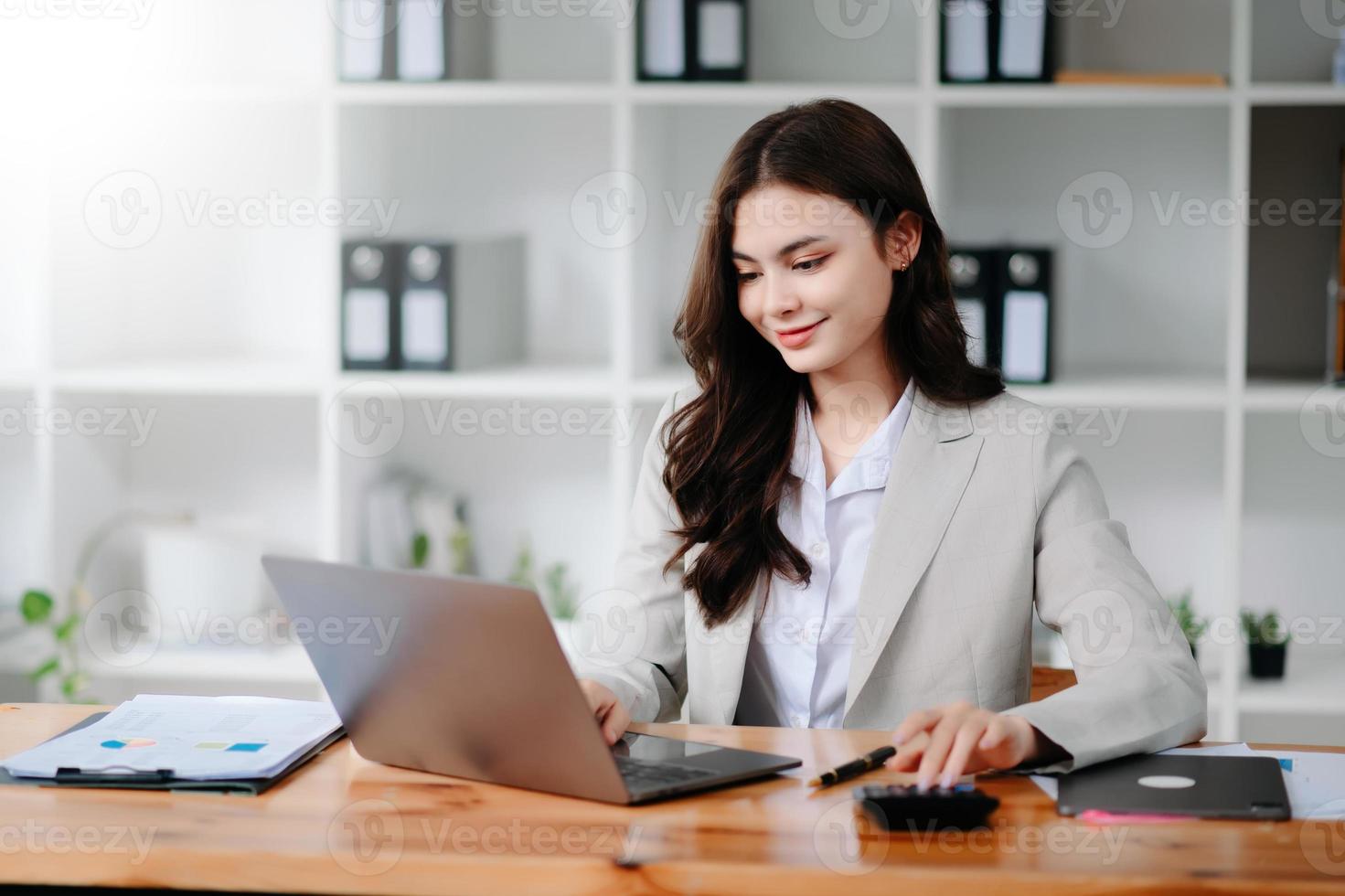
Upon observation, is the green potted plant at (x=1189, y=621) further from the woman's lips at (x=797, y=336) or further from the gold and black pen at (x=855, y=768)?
the gold and black pen at (x=855, y=768)

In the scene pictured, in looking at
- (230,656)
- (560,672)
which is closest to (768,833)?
(560,672)

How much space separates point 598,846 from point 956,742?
330mm

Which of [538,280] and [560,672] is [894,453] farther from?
[538,280]

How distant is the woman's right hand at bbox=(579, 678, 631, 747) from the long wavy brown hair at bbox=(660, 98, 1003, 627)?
316mm

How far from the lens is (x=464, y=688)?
3.86 feet

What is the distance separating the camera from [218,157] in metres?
3.10

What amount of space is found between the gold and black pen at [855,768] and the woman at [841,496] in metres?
0.35

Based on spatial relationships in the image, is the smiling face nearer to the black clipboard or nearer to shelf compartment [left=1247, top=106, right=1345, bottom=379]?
the black clipboard

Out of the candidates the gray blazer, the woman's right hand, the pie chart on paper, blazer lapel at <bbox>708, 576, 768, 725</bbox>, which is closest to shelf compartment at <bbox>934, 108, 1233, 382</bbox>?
the gray blazer

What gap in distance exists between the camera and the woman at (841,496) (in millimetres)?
1656

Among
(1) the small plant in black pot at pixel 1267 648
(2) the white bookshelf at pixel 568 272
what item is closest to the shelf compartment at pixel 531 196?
(2) the white bookshelf at pixel 568 272

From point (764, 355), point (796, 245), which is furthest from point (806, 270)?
point (764, 355)

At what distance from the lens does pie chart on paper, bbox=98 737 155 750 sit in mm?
1321

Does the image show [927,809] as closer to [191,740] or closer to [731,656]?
[731,656]
